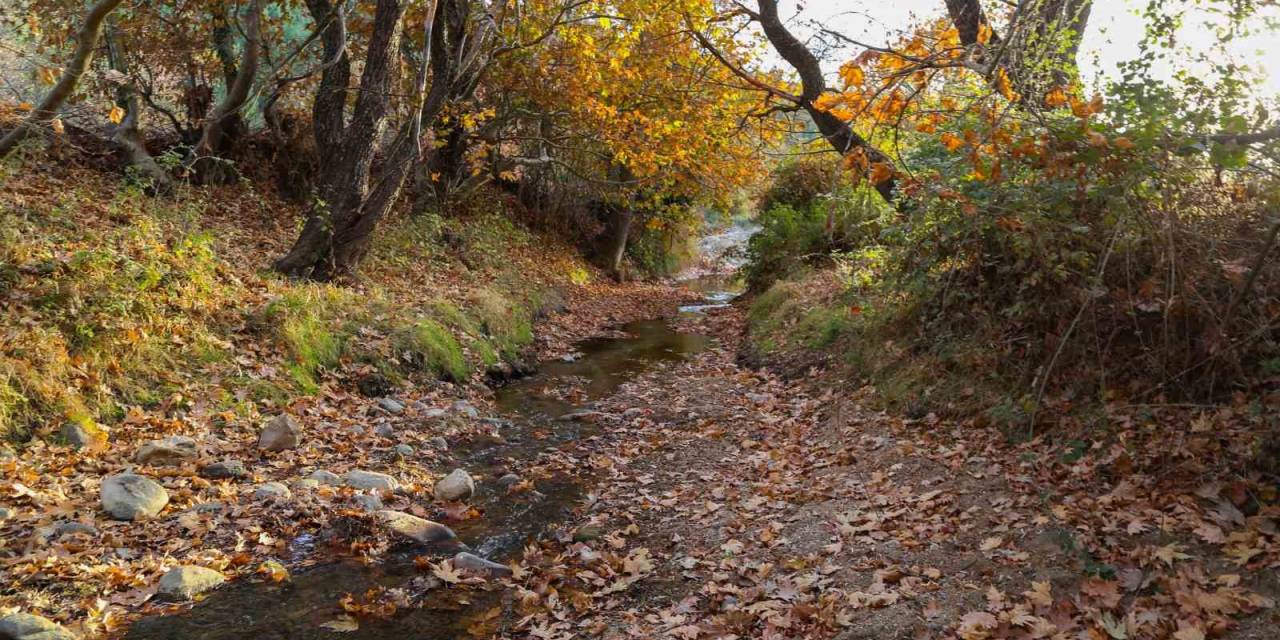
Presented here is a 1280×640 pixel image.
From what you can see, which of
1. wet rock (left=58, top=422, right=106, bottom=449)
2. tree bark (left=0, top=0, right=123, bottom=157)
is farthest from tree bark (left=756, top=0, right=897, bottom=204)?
wet rock (left=58, top=422, right=106, bottom=449)

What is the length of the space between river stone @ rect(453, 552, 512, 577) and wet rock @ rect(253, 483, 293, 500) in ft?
5.44

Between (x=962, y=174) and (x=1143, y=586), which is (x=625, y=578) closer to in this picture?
(x=1143, y=586)

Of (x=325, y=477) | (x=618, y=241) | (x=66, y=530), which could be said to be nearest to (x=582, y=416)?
(x=325, y=477)

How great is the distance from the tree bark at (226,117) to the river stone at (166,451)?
14.4 feet

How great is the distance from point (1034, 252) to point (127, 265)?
9006mm

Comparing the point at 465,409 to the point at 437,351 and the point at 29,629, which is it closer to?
the point at 437,351

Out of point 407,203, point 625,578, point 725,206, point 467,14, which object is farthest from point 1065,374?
point 725,206

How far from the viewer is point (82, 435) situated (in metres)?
6.40

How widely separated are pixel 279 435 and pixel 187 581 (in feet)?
8.21

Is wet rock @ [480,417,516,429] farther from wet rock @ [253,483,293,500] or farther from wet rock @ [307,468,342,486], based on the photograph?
wet rock @ [253,483,293,500]

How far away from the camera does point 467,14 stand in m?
12.3

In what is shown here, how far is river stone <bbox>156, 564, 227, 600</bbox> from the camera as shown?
191 inches

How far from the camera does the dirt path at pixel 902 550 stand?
13.6 feet

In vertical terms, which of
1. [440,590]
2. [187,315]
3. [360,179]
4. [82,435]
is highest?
[360,179]
